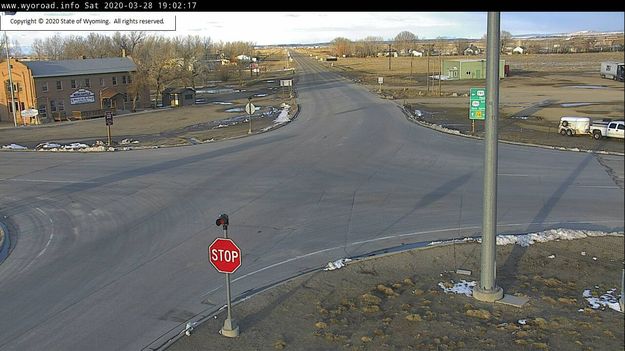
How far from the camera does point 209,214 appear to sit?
17812mm

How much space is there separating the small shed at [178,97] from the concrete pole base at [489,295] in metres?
61.5

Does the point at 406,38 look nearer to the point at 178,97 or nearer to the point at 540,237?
the point at 540,237

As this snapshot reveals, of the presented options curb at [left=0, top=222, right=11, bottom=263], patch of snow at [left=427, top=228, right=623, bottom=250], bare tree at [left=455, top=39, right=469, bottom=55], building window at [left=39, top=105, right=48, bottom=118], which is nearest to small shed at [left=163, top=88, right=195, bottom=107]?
building window at [left=39, top=105, right=48, bottom=118]

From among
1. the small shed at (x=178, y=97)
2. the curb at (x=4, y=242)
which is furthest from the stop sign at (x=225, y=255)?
the small shed at (x=178, y=97)

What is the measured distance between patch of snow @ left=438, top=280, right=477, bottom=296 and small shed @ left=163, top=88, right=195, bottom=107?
60529 millimetres

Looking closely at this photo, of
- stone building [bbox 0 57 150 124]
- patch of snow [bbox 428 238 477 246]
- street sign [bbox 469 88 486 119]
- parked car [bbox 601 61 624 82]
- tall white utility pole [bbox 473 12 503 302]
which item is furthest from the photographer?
stone building [bbox 0 57 150 124]

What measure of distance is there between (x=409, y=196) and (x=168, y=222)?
8058 millimetres

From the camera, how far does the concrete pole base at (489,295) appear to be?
10.3 metres

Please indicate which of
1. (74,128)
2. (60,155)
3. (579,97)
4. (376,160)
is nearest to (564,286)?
(376,160)

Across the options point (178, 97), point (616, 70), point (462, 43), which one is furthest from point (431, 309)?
point (178, 97)

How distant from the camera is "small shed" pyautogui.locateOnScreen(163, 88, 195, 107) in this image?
223 feet

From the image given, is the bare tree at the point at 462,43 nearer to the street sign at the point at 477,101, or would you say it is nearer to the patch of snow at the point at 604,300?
the patch of snow at the point at 604,300

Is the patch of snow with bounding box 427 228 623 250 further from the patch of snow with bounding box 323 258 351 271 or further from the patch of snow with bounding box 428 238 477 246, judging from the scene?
the patch of snow with bounding box 323 258 351 271

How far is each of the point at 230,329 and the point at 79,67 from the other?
56.1 m
